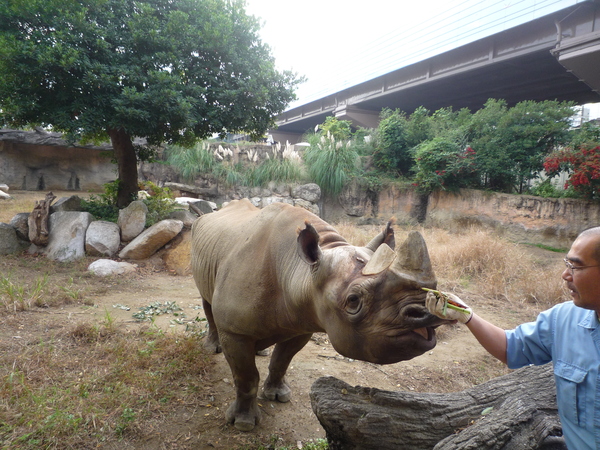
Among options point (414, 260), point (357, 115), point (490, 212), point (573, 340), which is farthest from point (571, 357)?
point (357, 115)

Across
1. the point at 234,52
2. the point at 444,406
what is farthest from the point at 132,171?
the point at 444,406

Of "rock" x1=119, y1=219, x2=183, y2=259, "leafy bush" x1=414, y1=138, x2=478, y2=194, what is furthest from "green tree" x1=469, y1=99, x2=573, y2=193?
"rock" x1=119, y1=219, x2=183, y2=259

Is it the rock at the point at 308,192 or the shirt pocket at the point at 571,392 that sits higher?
the rock at the point at 308,192

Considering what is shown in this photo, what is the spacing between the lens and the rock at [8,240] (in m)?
7.59

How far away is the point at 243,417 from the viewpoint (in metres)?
3.03

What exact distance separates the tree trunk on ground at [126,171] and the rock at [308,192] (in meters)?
6.55

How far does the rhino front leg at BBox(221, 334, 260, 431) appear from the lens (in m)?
2.83

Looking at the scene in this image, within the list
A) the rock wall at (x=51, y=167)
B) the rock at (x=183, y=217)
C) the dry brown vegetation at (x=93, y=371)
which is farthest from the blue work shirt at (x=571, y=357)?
the rock wall at (x=51, y=167)

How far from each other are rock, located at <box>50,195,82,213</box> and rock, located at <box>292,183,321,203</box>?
760 centimetres

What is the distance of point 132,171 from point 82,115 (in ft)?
7.60

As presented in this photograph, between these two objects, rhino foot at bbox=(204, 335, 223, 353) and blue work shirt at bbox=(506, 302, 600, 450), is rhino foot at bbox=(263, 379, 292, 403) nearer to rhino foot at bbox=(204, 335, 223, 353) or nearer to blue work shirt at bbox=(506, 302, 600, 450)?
rhino foot at bbox=(204, 335, 223, 353)

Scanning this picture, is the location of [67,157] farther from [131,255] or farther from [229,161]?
[131,255]

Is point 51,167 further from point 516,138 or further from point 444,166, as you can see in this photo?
point 516,138

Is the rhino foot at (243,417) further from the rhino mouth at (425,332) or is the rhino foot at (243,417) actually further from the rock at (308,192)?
the rock at (308,192)
